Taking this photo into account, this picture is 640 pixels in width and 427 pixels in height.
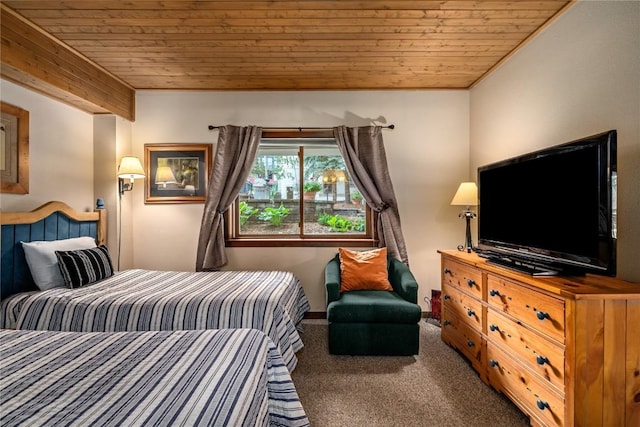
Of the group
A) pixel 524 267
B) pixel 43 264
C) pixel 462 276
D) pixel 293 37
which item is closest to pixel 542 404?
pixel 524 267

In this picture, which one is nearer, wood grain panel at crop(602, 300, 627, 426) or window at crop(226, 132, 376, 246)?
wood grain panel at crop(602, 300, 627, 426)

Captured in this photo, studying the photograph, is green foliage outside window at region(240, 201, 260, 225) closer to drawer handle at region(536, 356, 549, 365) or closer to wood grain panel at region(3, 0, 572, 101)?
wood grain panel at region(3, 0, 572, 101)

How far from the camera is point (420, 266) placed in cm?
348

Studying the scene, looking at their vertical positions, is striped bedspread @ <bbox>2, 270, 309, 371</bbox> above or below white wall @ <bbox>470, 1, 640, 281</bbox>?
below

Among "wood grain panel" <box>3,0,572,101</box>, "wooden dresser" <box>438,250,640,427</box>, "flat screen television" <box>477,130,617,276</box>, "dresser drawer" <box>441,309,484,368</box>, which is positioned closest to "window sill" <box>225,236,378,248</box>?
"dresser drawer" <box>441,309,484,368</box>

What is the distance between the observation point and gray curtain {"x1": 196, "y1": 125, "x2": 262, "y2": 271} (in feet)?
11.0

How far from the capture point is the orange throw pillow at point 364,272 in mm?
2939

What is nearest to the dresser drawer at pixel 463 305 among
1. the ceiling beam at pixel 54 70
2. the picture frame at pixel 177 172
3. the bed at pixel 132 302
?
the bed at pixel 132 302

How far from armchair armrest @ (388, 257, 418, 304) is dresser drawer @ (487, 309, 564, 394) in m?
0.65

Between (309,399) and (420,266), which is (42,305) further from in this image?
(420,266)

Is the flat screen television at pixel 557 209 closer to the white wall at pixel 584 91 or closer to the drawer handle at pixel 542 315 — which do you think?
the drawer handle at pixel 542 315

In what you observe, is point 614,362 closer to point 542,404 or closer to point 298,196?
point 542,404

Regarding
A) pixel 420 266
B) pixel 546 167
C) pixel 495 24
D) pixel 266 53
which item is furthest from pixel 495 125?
pixel 266 53

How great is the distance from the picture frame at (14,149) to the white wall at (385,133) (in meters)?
1.14
